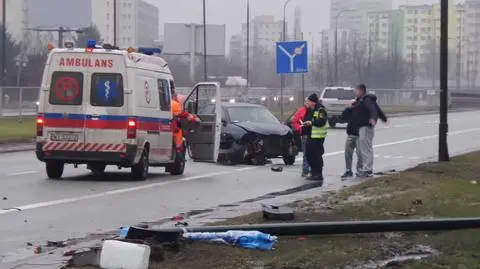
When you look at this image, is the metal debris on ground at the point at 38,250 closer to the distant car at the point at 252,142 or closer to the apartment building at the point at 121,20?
the distant car at the point at 252,142

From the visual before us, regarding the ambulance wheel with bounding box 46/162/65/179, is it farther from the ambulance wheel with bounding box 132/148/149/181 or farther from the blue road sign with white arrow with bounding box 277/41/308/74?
the blue road sign with white arrow with bounding box 277/41/308/74

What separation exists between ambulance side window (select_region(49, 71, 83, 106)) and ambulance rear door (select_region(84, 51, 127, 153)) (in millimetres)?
149

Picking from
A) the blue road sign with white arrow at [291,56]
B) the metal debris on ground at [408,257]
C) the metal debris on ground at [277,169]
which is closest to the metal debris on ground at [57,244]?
the metal debris on ground at [408,257]

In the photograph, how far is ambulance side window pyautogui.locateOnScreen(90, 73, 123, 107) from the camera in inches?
733

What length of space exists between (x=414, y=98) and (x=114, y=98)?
8251 centimetres

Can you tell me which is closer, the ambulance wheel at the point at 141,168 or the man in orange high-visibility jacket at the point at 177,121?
the ambulance wheel at the point at 141,168

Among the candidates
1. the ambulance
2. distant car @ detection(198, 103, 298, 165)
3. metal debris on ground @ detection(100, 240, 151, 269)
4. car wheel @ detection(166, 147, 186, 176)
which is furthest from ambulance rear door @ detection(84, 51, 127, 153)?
metal debris on ground @ detection(100, 240, 151, 269)

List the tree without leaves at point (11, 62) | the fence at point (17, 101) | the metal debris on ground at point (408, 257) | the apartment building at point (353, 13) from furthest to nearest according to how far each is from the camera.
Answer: the apartment building at point (353, 13), the tree without leaves at point (11, 62), the fence at point (17, 101), the metal debris on ground at point (408, 257)

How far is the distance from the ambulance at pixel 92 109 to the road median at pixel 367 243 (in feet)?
14.9

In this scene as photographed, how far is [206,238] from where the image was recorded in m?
10.1

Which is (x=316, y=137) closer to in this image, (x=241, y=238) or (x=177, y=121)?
(x=177, y=121)

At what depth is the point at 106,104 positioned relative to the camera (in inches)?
732

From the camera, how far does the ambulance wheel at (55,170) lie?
19.3 meters

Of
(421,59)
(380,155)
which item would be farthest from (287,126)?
(421,59)
